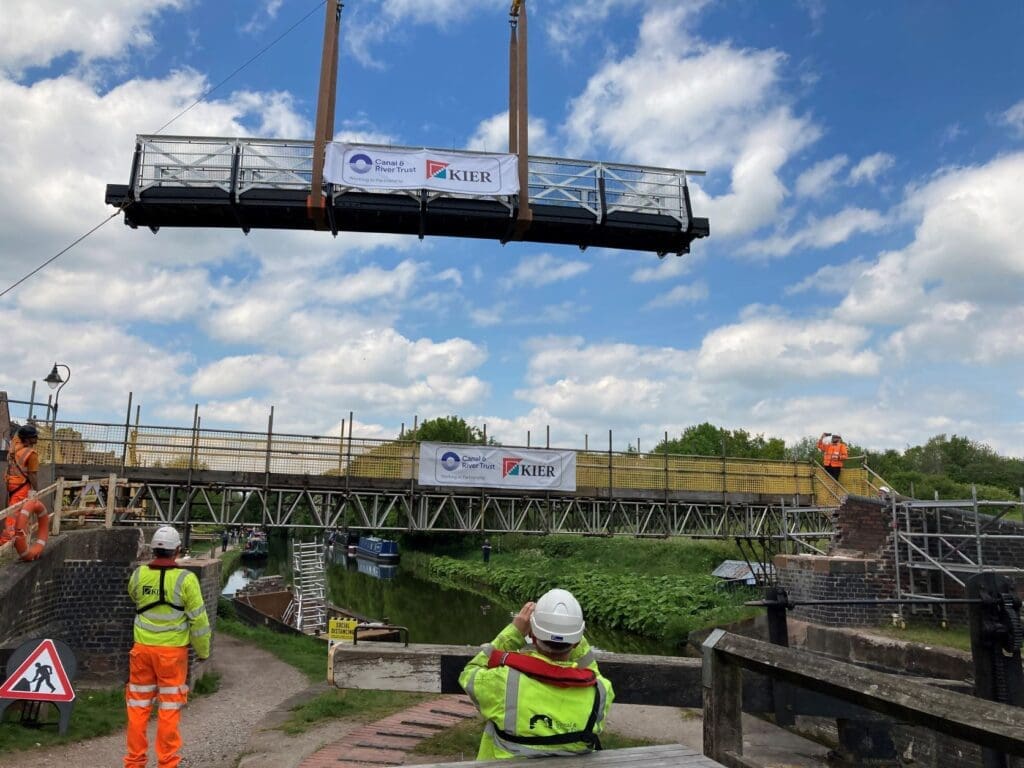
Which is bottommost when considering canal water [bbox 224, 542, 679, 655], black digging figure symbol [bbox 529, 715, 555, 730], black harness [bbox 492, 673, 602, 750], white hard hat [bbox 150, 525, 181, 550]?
canal water [bbox 224, 542, 679, 655]

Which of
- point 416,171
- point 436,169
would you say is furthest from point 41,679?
point 436,169

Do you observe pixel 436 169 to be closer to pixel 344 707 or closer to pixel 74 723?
pixel 344 707

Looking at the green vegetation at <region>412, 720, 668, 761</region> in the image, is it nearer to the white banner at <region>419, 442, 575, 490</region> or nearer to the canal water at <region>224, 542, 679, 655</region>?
the white banner at <region>419, 442, 575, 490</region>

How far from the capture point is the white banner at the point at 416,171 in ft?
51.3

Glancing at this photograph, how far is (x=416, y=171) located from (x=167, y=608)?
12.2 m

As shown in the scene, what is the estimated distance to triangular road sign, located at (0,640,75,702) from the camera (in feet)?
26.2

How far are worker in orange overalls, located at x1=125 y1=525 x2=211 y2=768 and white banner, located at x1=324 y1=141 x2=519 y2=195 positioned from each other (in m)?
11.7

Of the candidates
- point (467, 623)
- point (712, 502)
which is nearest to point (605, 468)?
point (712, 502)

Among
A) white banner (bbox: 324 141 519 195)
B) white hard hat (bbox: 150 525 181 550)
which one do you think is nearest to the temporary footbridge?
white banner (bbox: 324 141 519 195)

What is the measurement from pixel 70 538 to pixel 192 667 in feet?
9.05

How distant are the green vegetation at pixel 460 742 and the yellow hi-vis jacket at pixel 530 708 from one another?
4505 millimetres

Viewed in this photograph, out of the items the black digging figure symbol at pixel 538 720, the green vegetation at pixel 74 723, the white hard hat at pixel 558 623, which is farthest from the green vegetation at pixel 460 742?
the white hard hat at pixel 558 623

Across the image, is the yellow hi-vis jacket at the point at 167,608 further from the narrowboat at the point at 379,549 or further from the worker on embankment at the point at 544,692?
the narrowboat at the point at 379,549

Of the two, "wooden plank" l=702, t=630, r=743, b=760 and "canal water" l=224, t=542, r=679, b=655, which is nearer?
"wooden plank" l=702, t=630, r=743, b=760
